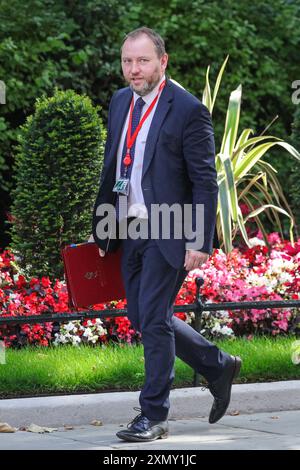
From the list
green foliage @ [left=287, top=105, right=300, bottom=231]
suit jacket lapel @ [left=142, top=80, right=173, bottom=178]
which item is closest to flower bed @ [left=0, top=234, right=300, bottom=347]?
green foliage @ [left=287, top=105, right=300, bottom=231]

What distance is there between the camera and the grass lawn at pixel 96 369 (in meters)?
6.37

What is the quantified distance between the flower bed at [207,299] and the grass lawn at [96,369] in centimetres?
31

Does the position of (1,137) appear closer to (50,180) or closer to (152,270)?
(50,180)

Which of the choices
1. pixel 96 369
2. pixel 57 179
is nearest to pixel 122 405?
pixel 96 369

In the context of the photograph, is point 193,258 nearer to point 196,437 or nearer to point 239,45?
point 196,437

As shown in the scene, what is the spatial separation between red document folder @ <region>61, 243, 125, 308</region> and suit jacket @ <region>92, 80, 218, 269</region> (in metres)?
0.44

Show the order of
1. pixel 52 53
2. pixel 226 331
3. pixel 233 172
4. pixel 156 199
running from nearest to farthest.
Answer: pixel 156 199 < pixel 226 331 < pixel 233 172 < pixel 52 53

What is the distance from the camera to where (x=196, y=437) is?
562 cm

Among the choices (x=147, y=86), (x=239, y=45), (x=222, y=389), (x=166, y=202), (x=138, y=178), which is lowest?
(x=222, y=389)

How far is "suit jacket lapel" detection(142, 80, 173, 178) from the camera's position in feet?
17.8

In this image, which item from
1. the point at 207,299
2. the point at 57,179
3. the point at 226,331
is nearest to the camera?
the point at 226,331

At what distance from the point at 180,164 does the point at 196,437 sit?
1.34 meters

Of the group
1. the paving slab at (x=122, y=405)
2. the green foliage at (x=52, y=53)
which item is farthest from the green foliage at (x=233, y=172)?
the paving slab at (x=122, y=405)
